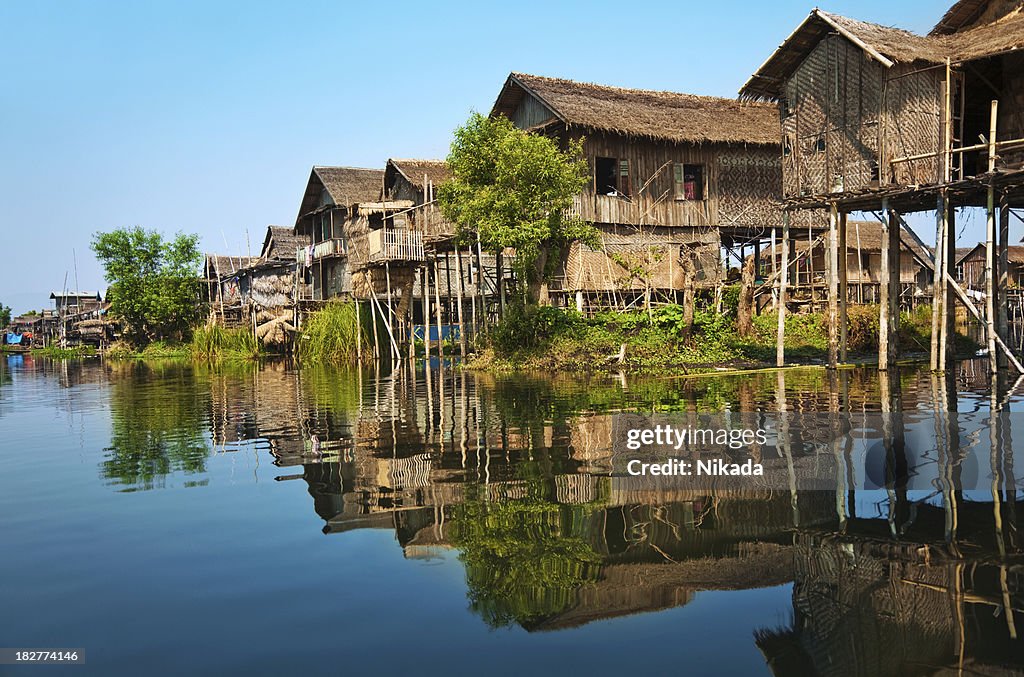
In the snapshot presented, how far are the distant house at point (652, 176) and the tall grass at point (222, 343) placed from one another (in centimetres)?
1682

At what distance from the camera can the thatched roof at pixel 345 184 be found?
38.8 m

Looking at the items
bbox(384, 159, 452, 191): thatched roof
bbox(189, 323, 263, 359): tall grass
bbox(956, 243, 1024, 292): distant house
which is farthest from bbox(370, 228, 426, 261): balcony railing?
bbox(956, 243, 1024, 292): distant house

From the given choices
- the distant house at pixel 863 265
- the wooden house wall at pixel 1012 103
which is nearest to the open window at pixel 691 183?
the distant house at pixel 863 265

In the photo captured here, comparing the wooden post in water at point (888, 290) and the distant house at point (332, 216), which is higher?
the distant house at point (332, 216)

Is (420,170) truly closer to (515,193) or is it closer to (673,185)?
(673,185)

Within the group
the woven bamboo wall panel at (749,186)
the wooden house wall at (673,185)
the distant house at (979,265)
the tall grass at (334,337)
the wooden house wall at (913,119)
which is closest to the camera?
the wooden house wall at (913,119)

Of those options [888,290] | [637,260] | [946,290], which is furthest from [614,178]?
[946,290]

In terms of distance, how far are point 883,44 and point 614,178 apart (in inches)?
403

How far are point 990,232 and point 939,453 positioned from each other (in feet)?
29.4

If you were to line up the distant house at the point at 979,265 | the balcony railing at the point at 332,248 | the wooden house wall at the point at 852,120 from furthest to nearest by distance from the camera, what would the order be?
the distant house at the point at 979,265 → the balcony railing at the point at 332,248 → the wooden house wall at the point at 852,120

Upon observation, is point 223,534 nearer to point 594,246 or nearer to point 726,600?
point 726,600

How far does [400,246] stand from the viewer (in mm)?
28156

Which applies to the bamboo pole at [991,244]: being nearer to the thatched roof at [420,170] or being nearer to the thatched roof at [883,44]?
the thatched roof at [883,44]

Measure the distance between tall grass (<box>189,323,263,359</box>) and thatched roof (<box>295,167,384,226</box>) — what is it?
7.30 meters
